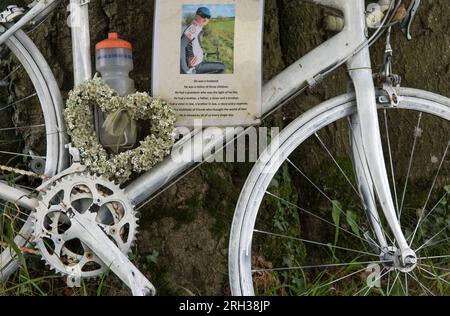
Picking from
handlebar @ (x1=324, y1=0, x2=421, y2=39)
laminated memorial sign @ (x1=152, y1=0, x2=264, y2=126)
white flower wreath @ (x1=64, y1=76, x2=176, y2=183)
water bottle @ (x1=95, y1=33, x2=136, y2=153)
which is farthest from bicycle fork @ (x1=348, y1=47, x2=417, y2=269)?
water bottle @ (x1=95, y1=33, x2=136, y2=153)

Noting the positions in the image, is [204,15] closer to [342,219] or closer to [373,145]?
[373,145]

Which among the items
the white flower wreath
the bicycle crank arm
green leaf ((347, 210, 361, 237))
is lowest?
the bicycle crank arm

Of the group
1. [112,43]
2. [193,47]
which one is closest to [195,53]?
[193,47]

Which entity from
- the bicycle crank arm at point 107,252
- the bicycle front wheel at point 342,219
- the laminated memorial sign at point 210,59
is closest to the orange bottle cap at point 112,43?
the laminated memorial sign at point 210,59

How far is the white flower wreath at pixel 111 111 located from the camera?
2.68 metres

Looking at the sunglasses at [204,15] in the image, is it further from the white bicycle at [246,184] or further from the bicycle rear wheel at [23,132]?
the bicycle rear wheel at [23,132]

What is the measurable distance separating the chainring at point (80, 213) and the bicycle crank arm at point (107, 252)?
21 mm

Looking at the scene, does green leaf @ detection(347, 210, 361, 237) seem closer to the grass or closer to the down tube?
the down tube

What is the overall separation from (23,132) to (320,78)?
133cm

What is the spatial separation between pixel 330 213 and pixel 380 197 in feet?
2.22

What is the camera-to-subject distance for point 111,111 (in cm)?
269

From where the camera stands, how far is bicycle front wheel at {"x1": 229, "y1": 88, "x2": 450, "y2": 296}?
9.93 feet

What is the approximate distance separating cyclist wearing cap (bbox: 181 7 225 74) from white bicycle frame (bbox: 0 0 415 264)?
21 cm
